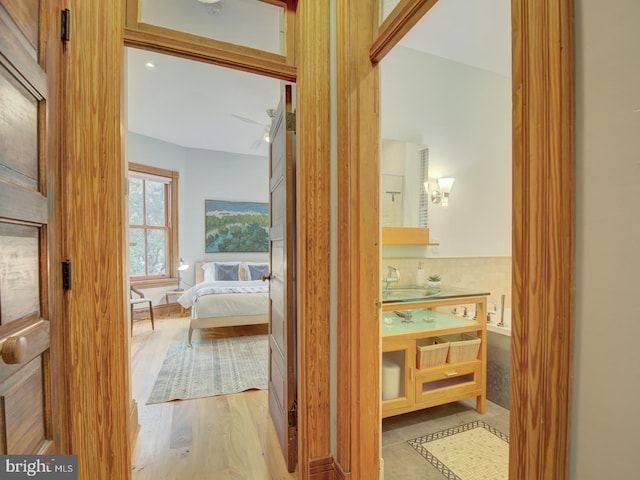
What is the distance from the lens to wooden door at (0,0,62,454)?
687mm

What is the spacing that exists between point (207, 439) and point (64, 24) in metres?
2.33

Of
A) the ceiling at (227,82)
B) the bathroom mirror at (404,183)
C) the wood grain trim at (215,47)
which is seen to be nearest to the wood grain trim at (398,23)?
the wood grain trim at (215,47)

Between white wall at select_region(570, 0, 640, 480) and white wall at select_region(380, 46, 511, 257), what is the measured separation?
2.36 metres

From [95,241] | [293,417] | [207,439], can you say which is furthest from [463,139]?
[207,439]

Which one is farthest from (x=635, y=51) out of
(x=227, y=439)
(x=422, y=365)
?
(x=227, y=439)

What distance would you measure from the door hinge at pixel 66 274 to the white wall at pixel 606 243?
153 centimetres

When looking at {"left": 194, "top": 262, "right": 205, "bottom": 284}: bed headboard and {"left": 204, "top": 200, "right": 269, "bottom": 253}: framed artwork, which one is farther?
{"left": 204, "top": 200, "right": 269, "bottom": 253}: framed artwork

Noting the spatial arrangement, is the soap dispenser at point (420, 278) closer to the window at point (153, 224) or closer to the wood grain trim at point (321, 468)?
the wood grain trim at point (321, 468)

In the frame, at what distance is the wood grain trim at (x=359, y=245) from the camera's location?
4.38ft

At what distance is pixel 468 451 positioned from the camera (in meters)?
1.83

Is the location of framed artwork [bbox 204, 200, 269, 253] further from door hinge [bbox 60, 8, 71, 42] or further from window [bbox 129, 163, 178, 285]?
door hinge [bbox 60, 8, 71, 42]

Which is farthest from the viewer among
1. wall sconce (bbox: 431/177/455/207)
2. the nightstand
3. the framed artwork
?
the framed artwork

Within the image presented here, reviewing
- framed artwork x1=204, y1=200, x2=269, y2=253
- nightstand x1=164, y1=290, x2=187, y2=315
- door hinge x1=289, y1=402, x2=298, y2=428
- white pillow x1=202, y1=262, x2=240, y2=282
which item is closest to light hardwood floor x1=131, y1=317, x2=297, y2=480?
door hinge x1=289, y1=402, x2=298, y2=428

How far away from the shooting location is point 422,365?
80.0 inches
